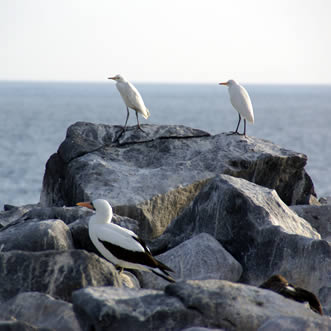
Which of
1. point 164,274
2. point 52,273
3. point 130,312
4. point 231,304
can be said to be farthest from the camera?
point 164,274

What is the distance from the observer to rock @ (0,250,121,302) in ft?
21.5

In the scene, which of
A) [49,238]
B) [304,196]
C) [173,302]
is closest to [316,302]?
[173,302]

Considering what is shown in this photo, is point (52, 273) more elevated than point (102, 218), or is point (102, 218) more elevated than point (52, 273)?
point (102, 218)

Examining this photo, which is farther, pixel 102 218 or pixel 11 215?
pixel 11 215

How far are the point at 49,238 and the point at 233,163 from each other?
4433 millimetres

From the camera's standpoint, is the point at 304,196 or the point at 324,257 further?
the point at 304,196

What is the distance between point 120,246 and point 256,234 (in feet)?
6.39

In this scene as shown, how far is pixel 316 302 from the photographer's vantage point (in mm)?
6734

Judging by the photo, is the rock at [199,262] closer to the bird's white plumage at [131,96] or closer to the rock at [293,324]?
the rock at [293,324]

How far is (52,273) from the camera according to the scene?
6.56 meters

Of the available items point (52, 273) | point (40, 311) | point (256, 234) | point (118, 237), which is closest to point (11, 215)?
point (118, 237)

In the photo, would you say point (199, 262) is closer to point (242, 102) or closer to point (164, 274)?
point (164, 274)

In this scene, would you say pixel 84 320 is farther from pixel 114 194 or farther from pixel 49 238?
pixel 114 194

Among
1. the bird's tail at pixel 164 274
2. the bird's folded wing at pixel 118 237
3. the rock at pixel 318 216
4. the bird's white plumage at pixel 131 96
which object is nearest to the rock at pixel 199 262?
the bird's tail at pixel 164 274
